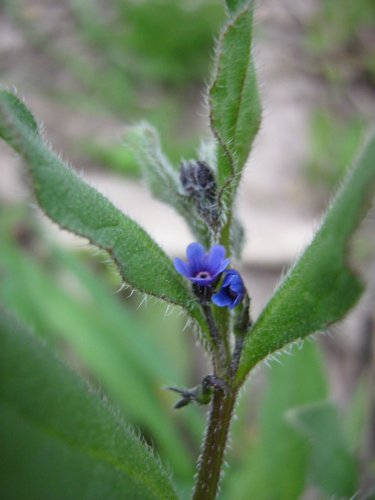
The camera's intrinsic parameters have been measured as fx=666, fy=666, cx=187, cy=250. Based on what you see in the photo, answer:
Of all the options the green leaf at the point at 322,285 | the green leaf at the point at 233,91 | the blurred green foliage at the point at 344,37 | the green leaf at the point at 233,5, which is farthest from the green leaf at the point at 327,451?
the blurred green foliage at the point at 344,37

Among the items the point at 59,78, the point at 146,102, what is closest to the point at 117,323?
the point at 146,102

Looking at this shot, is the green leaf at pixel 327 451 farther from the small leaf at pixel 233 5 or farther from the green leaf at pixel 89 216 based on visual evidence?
the small leaf at pixel 233 5

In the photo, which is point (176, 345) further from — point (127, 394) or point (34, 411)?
point (34, 411)

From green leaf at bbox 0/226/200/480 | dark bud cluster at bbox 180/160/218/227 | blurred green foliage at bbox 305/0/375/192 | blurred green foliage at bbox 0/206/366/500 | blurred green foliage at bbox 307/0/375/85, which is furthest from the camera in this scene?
blurred green foliage at bbox 307/0/375/85

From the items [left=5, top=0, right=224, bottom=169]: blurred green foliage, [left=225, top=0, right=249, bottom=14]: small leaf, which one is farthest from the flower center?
[left=5, top=0, right=224, bottom=169]: blurred green foliage

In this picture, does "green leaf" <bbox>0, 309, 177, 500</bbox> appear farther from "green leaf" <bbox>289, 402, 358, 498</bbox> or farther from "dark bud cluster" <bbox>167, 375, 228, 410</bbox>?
"green leaf" <bbox>289, 402, 358, 498</bbox>

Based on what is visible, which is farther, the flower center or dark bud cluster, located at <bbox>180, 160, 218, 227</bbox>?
dark bud cluster, located at <bbox>180, 160, 218, 227</bbox>

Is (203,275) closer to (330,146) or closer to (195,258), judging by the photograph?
(195,258)

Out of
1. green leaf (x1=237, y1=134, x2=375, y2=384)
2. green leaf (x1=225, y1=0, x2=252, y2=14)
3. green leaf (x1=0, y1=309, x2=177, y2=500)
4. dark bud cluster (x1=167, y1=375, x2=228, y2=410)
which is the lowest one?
dark bud cluster (x1=167, y1=375, x2=228, y2=410)
